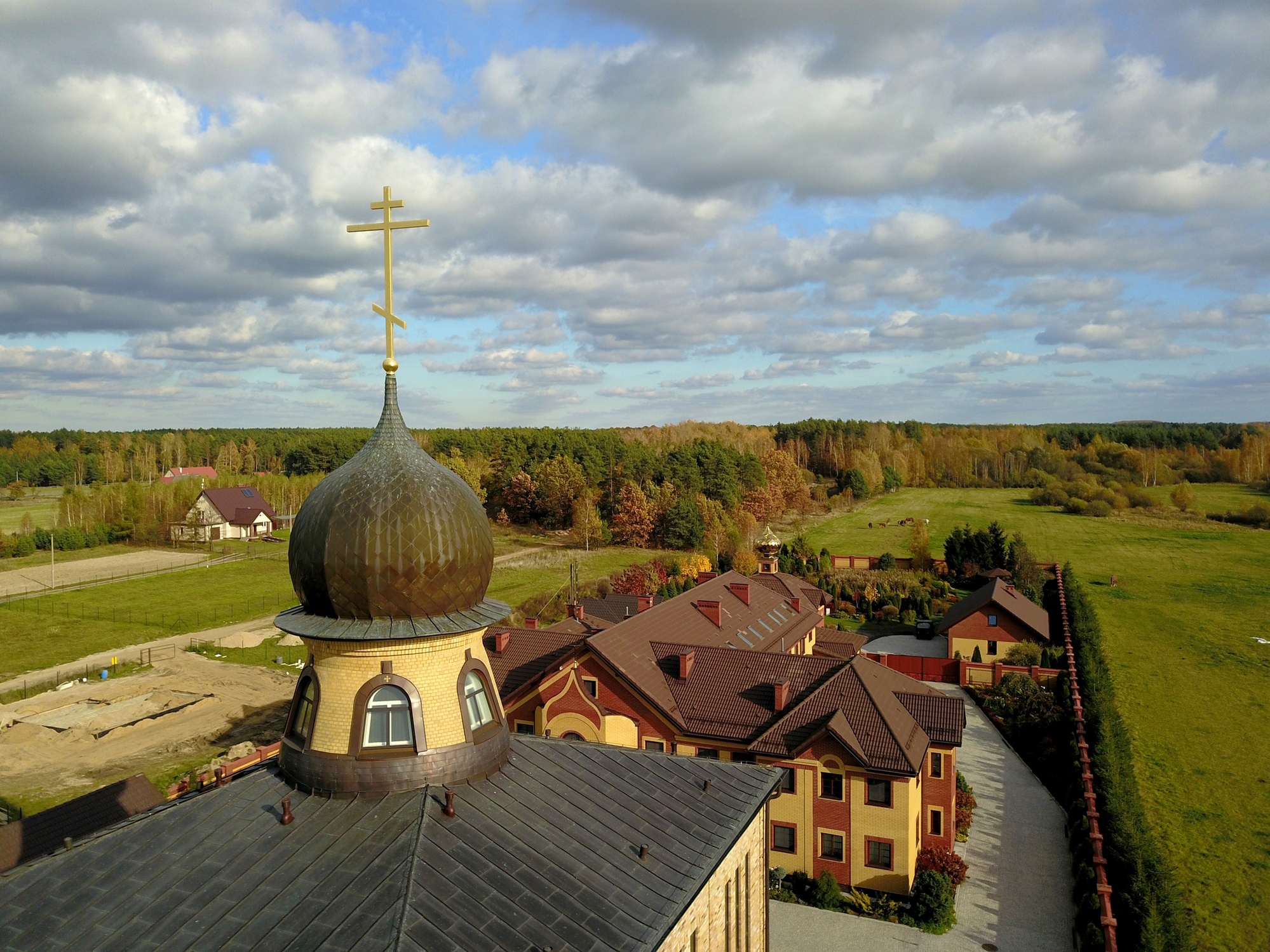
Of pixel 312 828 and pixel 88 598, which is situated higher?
pixel 312 828

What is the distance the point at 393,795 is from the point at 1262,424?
205m

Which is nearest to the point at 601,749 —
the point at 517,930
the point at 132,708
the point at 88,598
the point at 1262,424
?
the point at 517,930

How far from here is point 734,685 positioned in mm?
26234

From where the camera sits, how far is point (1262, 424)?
169250 mm

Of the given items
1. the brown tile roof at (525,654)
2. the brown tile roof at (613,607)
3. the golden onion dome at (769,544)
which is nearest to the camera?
the brown tile roof at (525,654)

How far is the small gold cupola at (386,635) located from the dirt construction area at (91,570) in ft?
226

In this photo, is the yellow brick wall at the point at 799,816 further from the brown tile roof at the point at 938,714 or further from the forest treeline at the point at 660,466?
the forest treeline at the point at 660,466

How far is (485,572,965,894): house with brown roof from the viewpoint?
22.5 m

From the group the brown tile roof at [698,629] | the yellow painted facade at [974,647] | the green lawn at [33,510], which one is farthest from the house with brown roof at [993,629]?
the green lawn at [33,510]

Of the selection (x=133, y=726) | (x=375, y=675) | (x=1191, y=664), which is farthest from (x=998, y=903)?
(x=133, y=726)

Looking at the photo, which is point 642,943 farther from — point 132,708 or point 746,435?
point 746,435

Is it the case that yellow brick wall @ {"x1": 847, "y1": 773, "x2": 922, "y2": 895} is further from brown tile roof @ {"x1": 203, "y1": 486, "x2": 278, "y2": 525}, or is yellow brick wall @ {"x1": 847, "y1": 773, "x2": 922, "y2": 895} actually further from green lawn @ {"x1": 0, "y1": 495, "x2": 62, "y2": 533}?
green lawn @ {"x1": 0, "y1": 495, "x2": 62, "y2": 533}

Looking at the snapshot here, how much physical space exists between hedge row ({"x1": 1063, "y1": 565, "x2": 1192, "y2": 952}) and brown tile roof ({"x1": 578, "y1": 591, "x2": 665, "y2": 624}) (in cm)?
1922

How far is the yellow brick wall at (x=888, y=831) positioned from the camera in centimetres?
2216
